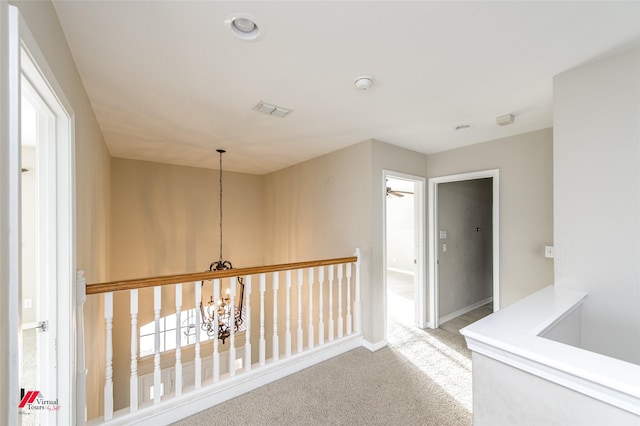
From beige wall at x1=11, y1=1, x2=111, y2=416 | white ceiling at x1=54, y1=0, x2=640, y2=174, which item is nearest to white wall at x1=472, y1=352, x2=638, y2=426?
white ceiling at x1=54, y1=0, x2=640, y2=174

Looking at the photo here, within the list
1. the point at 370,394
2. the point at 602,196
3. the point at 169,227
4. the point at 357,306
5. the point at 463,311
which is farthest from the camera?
the point at 169,227

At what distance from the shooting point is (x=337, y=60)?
1608mm

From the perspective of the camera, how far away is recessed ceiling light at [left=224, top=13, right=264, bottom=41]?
127 centimetres

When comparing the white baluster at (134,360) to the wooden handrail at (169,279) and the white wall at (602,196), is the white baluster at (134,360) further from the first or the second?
the white wall at (602,196)

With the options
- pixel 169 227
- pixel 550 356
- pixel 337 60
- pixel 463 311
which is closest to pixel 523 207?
pixel 463 311

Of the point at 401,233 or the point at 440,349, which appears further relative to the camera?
the point at 401,233

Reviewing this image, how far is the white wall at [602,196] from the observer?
1477 mm

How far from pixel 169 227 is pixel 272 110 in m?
3.16

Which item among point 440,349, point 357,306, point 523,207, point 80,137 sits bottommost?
point 440,349

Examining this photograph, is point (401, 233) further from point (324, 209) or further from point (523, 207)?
point (523, 207)

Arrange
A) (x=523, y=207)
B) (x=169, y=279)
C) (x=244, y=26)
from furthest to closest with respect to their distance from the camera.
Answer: (x=523, y=207)
(x=169, y=279)
(x=244, y=26)

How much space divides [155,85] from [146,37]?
0.56 metres

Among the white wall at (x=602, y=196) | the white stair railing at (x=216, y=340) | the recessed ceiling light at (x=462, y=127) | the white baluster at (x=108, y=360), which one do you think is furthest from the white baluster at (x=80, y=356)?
the recessed ceiling light at (x=462, y=127)

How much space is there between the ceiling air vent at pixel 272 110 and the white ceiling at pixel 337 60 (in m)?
0.06
